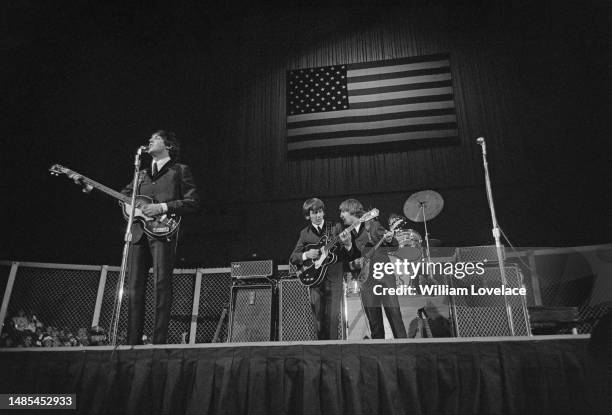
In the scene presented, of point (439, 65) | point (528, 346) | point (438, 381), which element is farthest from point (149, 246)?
point (439, 65)

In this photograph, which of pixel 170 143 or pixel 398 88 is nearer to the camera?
pixel 170 143

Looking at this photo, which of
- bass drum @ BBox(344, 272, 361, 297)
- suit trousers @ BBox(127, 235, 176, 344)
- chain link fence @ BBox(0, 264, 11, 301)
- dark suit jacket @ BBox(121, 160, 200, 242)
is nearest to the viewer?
suit trousers @ BBox(127, 235, 176, 344)

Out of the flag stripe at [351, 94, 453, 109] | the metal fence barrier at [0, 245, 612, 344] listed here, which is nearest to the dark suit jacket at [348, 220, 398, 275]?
the metal fence barrier at [0, 245, 612, 344]

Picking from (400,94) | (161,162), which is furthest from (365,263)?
(400,94)

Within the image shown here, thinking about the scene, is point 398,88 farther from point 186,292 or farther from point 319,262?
point 186,292

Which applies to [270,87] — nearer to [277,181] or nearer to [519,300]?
[277,181]

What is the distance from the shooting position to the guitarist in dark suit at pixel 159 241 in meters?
3.85

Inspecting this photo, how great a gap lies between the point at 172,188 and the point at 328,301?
6.42 ft

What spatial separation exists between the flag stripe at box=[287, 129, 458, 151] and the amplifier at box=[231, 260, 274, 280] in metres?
3.19

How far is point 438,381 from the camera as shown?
2.98 m

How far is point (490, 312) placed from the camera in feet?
17.3

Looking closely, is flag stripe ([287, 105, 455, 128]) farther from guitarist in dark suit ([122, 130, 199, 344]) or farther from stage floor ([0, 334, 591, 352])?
stage floor ([0, 334, 591, 352])

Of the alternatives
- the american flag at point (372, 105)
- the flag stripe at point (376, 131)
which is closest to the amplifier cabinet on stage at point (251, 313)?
the american flag at point (372, 105)

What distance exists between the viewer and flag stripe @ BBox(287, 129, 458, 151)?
8625 mm
